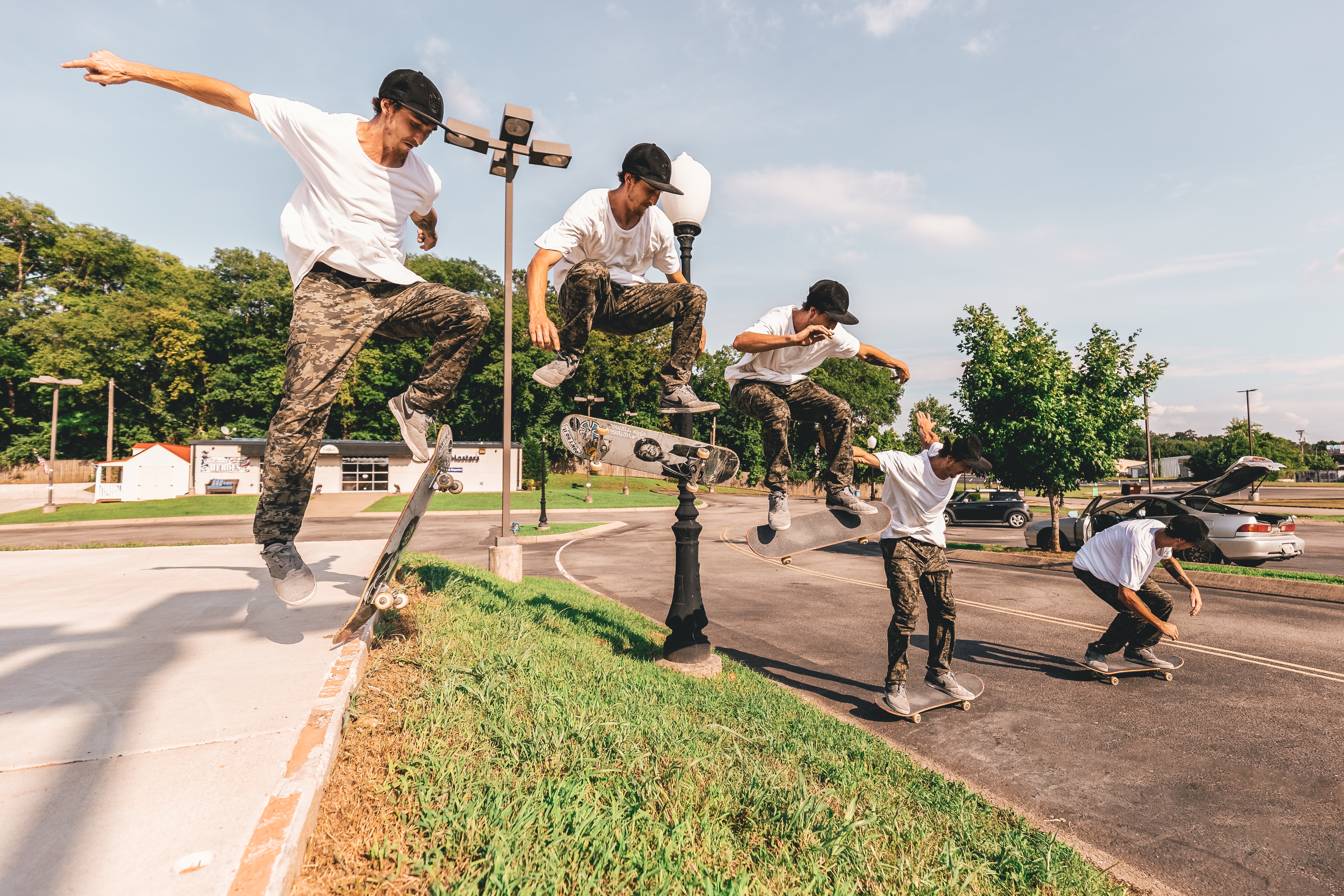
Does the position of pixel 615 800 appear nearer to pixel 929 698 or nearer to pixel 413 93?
pixel 413 93

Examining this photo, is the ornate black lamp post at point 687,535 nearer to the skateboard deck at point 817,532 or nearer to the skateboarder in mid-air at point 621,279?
the skateboard deck at point 817,532

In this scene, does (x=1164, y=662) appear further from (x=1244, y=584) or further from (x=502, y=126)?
(x=502, y=126)

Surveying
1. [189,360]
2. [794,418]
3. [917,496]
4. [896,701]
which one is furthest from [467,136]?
[189,360]

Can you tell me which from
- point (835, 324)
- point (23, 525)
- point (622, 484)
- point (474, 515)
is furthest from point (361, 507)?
point (835, 324)

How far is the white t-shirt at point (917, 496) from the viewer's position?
17.3 feet

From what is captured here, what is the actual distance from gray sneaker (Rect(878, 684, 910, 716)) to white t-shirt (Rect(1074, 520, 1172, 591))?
277 cm

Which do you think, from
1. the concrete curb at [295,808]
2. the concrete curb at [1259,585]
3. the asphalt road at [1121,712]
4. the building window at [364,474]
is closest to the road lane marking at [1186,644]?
the asphalt road at [1121,712]

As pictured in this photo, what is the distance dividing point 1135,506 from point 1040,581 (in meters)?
3.86

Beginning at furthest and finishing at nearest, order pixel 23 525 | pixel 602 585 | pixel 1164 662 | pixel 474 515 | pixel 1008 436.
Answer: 1. pixel 474 515
2. pixel 23 525
3. pixel 1008 436
4. pixel 602 585
5. pixel 1164 662

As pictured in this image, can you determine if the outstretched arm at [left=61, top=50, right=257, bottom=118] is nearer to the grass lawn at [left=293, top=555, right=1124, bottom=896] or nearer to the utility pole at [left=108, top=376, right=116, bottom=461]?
the grass lawn at [left=293, top=555, right=1124, bottom=896]

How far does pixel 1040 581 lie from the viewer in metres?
12.0

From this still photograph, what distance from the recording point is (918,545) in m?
5.34

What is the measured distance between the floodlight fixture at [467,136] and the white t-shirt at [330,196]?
5.15 meters

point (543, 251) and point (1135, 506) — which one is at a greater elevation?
point (543, 251)
